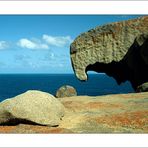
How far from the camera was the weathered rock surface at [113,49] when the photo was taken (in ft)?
153

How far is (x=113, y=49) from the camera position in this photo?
47.7 meters

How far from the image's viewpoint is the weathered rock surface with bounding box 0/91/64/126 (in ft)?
85.6

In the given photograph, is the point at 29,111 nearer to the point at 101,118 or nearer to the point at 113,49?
the point at 101,118

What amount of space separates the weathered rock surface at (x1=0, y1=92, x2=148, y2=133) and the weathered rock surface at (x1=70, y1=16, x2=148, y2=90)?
44.8 ft

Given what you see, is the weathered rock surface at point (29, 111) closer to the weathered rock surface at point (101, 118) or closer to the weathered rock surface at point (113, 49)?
the weathered rock surface at point (101, 118)

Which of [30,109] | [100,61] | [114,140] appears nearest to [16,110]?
[30,109]

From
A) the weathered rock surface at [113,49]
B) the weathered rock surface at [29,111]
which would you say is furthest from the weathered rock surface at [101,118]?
the weathered rock surface at [113,49]

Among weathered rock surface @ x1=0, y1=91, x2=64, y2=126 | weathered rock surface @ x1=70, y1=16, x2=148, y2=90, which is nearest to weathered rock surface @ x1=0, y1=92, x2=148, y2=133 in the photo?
weathered rock surface @ x1=0, y1=91, x2=64, y2=126

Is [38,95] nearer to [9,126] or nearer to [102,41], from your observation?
[9,126]

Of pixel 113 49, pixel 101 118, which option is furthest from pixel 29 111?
pixel 113 49

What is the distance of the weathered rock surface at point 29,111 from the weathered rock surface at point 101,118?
52cm

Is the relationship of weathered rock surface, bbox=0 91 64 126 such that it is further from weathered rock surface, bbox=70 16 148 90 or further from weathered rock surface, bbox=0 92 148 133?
weathered rock surface, bbox=70 16 148 90

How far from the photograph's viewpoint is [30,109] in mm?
26250
